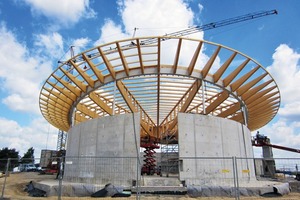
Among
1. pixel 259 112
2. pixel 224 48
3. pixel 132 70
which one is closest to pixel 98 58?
pixel 132 70

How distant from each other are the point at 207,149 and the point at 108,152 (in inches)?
244

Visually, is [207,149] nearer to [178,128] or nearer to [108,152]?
[178,128]

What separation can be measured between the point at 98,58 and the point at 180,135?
25.4 feet

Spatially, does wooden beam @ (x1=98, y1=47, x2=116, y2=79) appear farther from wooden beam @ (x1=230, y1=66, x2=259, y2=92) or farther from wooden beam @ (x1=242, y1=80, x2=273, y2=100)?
wooden beam @ (x1=242, y1=80, x2=273, y2=100)

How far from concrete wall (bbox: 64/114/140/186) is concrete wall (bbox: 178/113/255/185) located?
2.89 m

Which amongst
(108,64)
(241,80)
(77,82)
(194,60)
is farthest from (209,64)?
(77,82)

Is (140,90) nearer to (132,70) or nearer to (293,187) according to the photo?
(132,70)

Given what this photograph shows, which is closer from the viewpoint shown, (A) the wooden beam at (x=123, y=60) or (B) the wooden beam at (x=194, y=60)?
(A) the wooden beam at (x=123, y=60)

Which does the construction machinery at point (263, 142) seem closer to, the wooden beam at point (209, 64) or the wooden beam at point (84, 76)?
the wooden beam at point (209, 64)

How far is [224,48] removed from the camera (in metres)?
15.9

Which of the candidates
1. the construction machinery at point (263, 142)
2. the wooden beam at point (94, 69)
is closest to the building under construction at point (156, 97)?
the wooden beam at point (94, 69)

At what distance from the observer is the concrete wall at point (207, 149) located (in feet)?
47.6

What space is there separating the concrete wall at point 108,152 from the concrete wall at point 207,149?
2.89m

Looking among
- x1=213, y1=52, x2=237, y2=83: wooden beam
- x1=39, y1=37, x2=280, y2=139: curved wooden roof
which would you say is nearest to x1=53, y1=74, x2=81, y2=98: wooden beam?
x1=39, y1=37, x2=280, y2=139: curved wooden roof
